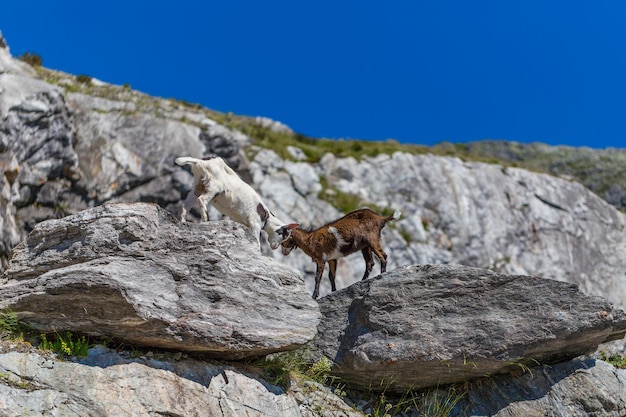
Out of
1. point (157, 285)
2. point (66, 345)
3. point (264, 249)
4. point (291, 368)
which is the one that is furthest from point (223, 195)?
point (264, 249)

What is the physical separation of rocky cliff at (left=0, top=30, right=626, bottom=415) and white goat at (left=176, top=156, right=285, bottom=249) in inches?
52.0

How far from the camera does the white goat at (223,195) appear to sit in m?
9.70

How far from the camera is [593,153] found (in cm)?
5450

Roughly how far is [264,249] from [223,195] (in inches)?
428

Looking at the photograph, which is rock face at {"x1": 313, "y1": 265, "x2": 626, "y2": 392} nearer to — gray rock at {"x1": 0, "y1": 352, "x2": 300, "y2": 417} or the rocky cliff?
the rocky cliff


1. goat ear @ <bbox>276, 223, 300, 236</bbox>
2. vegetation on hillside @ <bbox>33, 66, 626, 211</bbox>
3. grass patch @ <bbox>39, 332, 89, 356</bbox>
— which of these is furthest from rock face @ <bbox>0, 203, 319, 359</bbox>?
vegetation on hillside @ <bbox>33, 66, 626, 211</bbox>

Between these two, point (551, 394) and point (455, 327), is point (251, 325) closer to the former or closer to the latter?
point (455, 327)

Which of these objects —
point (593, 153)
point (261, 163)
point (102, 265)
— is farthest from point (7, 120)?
point (593, 153)

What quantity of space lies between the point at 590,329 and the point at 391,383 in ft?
9.93

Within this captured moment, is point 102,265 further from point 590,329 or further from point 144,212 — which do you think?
point 590,329

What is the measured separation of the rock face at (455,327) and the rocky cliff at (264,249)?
30mm

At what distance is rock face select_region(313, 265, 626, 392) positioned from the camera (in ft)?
28.2

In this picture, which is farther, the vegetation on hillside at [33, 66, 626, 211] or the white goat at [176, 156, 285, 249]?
the vegetation on hillside at [33, 66, 626, 211]

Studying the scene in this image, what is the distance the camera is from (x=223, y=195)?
32.9ft
